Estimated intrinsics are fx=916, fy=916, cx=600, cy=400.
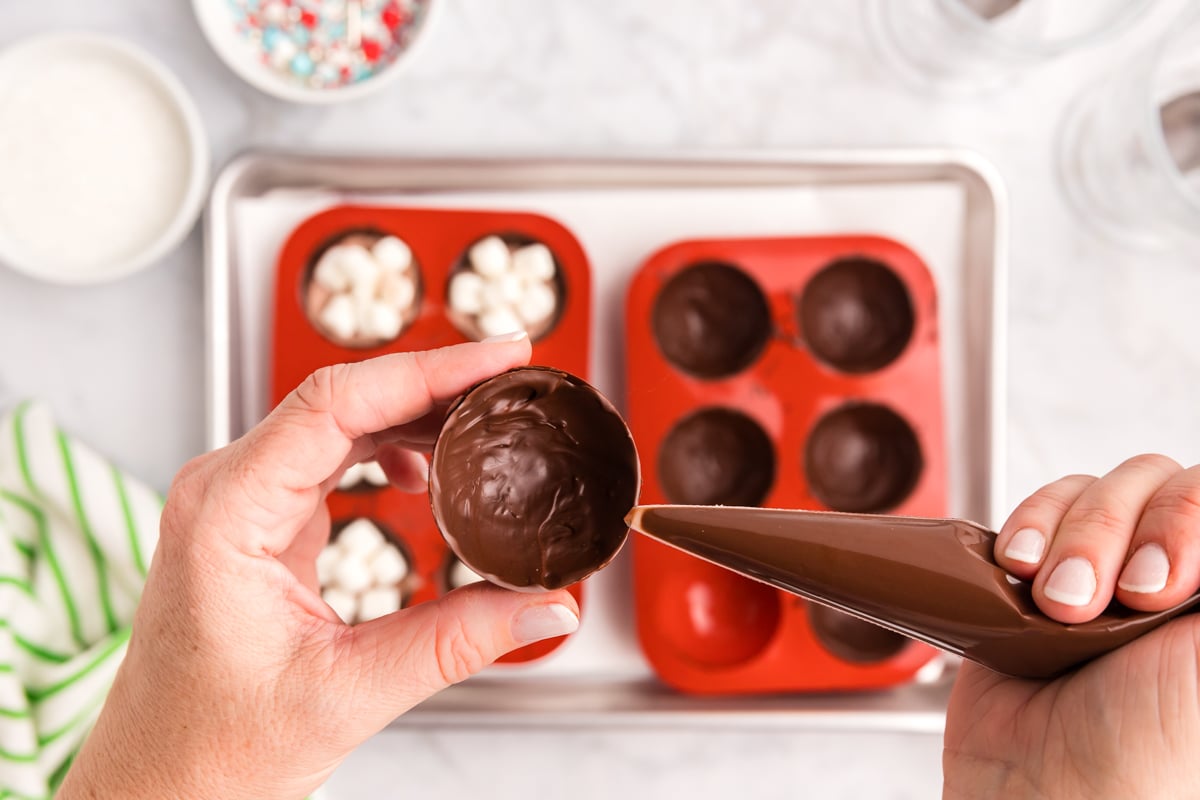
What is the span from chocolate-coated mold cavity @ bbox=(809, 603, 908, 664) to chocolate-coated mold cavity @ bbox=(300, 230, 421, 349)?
610 mm

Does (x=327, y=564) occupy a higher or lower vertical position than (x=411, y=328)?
A: lower

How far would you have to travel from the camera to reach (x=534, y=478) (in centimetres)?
76

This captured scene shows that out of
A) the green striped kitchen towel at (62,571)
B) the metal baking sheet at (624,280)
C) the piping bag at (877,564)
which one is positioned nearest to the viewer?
the piping bag at (877,564)

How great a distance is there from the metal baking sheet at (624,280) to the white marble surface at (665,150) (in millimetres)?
45

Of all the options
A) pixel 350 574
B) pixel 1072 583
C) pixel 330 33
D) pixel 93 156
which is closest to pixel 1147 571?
pixel 1072 583

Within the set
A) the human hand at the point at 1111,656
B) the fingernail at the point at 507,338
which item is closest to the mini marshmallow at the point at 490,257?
the fingernail at the point at 507,338

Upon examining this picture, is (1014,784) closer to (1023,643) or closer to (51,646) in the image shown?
(1023,643)

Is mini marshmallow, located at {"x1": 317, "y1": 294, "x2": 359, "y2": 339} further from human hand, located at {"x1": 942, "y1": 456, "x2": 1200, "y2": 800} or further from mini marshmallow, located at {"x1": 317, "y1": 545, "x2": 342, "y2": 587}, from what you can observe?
human hand, located at {"x1": 942, "y1": 456, "x2": 1200, "y2": 800}

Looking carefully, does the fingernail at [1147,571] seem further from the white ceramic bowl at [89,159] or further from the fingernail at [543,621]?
the white ceramic bowl at [89,159]

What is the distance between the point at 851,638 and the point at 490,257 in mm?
642

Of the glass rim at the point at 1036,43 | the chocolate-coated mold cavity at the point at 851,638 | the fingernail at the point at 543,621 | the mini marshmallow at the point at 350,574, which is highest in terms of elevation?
the glass rim at the point at 1036,43

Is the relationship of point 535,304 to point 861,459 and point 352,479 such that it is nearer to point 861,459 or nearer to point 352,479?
point 352,479

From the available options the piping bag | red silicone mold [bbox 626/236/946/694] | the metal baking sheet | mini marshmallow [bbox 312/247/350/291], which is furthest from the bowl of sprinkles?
the piping bag

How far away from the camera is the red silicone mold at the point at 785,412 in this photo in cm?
110
